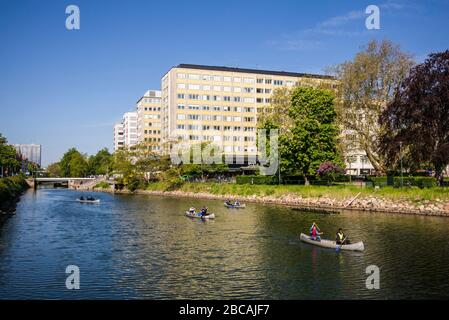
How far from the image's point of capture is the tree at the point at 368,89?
7925cm

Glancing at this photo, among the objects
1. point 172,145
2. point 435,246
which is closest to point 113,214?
point 435,246

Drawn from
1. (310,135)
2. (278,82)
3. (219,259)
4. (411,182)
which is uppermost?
(278,82)

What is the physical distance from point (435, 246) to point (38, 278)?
33885 mm

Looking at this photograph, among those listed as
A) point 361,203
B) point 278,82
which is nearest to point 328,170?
point 361,203

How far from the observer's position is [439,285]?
2731 cm

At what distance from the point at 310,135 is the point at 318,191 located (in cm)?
1129

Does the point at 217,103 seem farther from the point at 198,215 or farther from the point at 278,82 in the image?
the point at 198,215

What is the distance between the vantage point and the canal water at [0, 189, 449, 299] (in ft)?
86.6

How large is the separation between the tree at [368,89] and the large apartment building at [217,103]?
5313cm

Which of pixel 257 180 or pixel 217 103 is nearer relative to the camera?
pixel 257 180

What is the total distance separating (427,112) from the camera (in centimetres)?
6344

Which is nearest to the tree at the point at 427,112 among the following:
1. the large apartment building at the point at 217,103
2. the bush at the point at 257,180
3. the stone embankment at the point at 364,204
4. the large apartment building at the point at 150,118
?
the stone embankment at the point at 364,204
